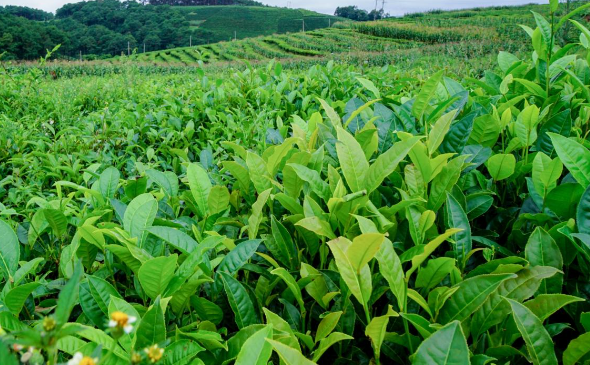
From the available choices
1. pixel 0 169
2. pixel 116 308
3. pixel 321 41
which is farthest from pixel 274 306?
pixel 321 41

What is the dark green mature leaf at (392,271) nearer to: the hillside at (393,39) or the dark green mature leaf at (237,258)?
the dark green mature leaf at (237,258)

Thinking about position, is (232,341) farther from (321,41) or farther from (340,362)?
(321,41)

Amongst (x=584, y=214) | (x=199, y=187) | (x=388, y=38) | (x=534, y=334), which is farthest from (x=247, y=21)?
(x=534, y=334)

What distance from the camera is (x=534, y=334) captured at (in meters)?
0.79

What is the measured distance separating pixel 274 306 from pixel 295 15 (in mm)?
101686

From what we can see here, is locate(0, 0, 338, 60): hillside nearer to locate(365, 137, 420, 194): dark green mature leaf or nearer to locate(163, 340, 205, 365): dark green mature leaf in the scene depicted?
locate(365, 137, 420, 194): dark green mature leaf

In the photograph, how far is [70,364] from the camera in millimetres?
412

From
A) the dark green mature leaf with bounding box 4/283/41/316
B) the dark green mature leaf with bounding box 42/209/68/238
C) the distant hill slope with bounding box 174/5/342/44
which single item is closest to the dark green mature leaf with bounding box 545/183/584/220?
the dark green mature leaf with bounding box 4/283/41/316

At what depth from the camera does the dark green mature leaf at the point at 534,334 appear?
79 centimetres

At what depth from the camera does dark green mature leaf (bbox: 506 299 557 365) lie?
2.59 feet

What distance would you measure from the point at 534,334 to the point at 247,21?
101 m

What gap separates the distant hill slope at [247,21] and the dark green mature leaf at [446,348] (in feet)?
300

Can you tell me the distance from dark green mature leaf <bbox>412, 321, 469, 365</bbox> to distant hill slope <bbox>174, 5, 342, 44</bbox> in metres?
91.3

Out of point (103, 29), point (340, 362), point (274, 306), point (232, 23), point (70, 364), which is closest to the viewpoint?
point (70, 364)
